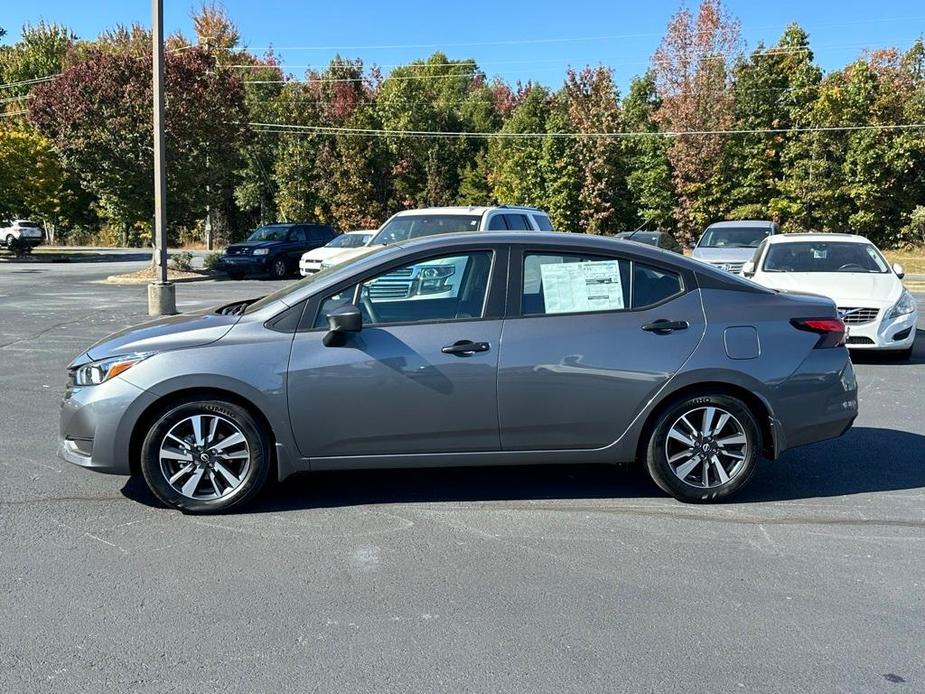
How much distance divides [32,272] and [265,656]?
27203 mm

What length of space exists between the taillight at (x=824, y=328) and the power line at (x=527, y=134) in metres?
34.2

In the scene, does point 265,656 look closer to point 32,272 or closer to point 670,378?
point 670,378

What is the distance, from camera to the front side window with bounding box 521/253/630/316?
5.14 metres

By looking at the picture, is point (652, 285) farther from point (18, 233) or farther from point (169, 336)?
point (18, 233)

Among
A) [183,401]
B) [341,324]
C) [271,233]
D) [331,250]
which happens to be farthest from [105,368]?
[271,233]

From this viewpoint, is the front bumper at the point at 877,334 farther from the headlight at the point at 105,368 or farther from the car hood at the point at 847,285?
the headlight at the point at 105,368

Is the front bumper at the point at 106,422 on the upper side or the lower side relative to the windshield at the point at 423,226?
lower

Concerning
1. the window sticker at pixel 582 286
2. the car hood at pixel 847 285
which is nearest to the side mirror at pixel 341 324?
the window sticker at pixel 582 286

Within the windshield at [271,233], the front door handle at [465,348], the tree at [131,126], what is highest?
the tree at [131,126]

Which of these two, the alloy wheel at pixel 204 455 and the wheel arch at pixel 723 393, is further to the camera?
the wheel arch at pixel 723 393

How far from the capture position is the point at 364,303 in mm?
5043

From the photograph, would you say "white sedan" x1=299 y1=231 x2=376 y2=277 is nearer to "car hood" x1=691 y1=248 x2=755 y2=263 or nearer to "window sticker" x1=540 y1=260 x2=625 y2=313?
"car hood" x1=691 y1=248 x2=755 y2=263

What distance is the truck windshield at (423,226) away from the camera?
42.8ft

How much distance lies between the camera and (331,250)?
2155cm
